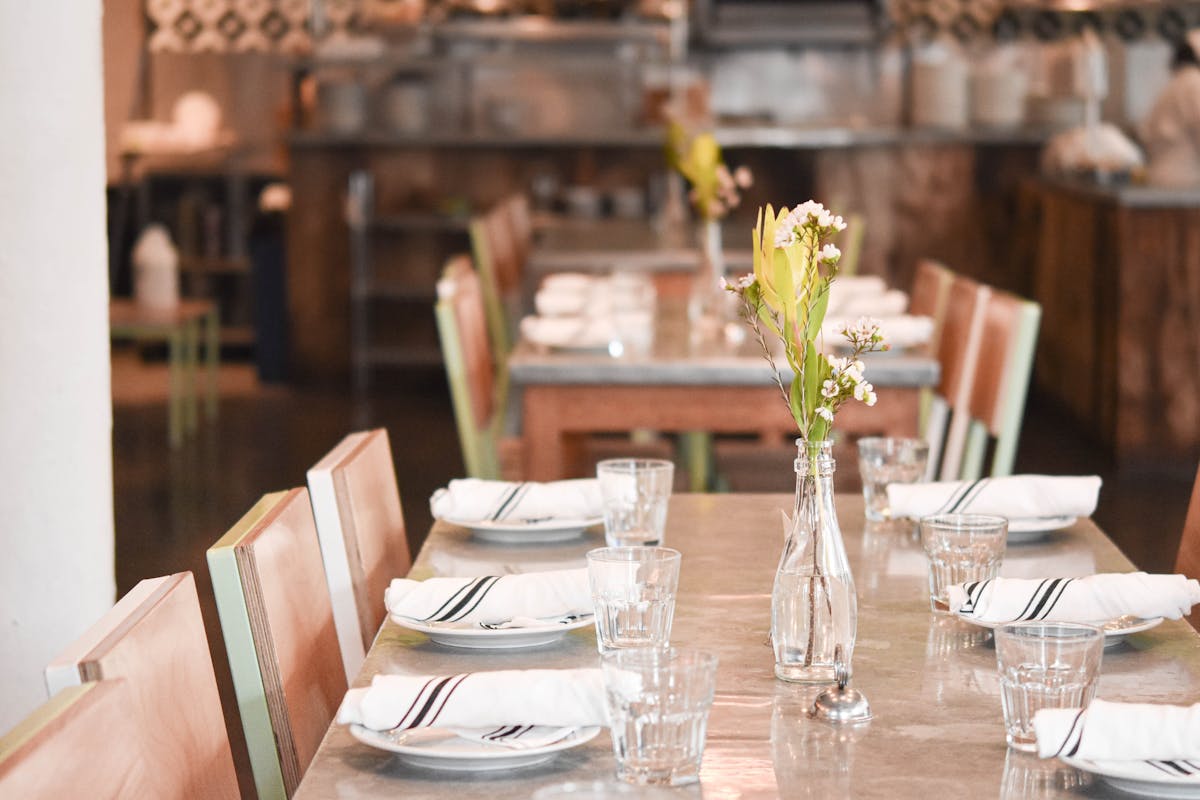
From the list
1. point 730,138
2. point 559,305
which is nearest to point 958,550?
point 559,305

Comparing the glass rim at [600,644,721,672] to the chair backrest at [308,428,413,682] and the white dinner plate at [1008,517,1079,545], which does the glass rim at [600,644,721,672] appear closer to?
the chair backrest at [308,428,413,682]

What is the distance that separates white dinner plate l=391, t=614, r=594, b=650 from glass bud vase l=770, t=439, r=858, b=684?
0.70 ft

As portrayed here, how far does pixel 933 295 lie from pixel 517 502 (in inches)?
93.8

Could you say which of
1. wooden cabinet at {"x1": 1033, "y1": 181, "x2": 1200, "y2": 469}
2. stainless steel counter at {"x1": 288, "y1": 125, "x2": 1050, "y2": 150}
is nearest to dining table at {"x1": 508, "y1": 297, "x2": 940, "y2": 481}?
wooden cabinet at {"x1": 1033, "y1": 181, "x2": 1200, "y2": 469}

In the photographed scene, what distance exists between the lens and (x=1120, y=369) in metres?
6.42

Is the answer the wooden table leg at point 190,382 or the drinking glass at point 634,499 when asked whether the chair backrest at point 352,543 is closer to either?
the drinking glass at point 634,499

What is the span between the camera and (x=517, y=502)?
2.26 metres

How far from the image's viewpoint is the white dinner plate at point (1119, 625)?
5.61 ft

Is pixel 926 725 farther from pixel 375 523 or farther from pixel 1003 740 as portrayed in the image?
pixel 375 523

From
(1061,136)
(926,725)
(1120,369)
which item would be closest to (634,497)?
(926,725)

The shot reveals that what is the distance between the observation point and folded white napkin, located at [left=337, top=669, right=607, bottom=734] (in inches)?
54.8

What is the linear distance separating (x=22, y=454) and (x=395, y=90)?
21.2ft

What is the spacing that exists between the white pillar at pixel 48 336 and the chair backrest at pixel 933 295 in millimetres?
2091

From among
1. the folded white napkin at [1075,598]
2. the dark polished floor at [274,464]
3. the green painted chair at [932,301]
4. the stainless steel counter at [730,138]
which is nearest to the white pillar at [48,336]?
the dark polished floor at [274,464]
